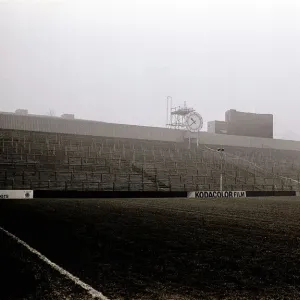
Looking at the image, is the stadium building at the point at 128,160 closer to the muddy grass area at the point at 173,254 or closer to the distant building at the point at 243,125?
the distant building at the point at 243,125

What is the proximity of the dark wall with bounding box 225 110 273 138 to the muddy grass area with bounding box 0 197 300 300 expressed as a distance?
5955 centimetres

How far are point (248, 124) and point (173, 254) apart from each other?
67.2 meters

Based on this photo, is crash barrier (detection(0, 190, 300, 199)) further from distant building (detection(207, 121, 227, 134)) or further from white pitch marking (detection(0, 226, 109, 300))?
distant building (detection(207, 121, 227, 134))

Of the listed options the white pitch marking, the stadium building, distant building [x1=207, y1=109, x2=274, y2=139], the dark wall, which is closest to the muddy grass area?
the white pitch marking

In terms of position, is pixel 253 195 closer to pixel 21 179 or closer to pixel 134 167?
pixel 134 167

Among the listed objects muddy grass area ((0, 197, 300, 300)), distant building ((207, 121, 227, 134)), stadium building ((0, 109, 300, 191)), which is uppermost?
distant building ((207, 121, 227, 134))

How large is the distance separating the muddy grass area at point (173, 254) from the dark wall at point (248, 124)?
5955 centimetres

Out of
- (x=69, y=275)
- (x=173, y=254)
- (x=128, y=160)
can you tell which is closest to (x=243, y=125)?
(x=128, y=160)

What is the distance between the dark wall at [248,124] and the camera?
7044 cm

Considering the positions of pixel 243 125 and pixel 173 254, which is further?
pixel 243 125

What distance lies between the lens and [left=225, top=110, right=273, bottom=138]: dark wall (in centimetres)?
7044

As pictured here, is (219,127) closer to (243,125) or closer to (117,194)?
(243,125)

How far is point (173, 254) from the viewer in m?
7.20

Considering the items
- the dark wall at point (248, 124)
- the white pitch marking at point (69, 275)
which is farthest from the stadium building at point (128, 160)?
the white pitch marking at point (69, 275)
